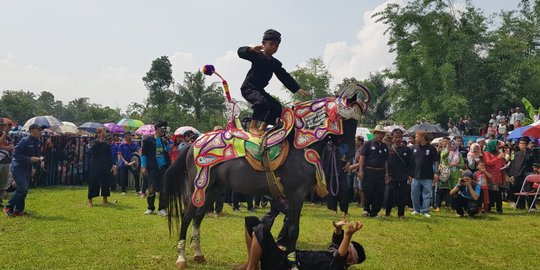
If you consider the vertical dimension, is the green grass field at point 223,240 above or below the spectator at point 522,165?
below

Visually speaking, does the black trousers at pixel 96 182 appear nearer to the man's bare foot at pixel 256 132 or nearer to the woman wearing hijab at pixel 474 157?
the man's bare foot at pixel 256 132

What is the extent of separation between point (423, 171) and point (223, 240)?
6.38 meters

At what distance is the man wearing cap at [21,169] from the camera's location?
34.3ft

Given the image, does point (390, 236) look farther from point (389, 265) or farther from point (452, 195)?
point (452, 195)

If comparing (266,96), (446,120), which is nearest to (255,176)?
(266,96)

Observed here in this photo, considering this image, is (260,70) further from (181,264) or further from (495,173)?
(495,173)

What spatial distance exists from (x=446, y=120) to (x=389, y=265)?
3146 cm

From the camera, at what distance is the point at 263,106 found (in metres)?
6.74

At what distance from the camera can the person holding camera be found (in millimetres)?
12461

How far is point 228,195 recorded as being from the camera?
14.3m

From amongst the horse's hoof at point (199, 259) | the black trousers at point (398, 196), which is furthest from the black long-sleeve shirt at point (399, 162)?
the horse's hoof at point (199, 259)

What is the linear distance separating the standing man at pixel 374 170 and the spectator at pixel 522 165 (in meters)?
5.19

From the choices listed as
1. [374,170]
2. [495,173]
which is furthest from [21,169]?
[495,173]

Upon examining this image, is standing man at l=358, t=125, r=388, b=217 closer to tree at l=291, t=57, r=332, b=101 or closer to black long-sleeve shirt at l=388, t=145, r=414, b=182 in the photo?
black long-sleeve shirt at l=388, t=145, r=414, b=182
